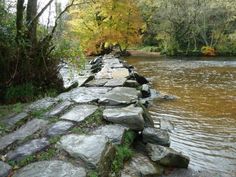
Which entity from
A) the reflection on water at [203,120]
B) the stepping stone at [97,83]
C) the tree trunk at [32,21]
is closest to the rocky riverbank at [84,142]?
the reflection on water at [203,120]

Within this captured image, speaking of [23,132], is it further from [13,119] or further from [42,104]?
[42,104]

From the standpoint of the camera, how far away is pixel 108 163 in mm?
3580

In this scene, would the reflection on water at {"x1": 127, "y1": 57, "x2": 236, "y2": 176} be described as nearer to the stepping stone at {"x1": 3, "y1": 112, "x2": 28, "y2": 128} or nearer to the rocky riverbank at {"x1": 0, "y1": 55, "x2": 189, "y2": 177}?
the rocky riverbank at {"x1": 0, "y1": 55, "x2": 189, "y2": 177}

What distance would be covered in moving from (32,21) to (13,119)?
256cm

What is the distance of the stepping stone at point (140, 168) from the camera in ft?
12.4

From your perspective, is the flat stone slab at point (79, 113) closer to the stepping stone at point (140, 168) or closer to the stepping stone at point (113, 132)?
the stepping stone at point (113, 132)

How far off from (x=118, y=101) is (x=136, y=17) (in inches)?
832

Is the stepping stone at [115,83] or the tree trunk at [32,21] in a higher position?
the tree trunk at [32,21]

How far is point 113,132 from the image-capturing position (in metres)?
4.30

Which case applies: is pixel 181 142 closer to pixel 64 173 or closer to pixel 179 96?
pixel 64 173

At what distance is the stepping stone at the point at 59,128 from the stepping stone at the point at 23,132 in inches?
7.5

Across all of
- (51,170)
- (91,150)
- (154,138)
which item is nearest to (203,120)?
(154,138)

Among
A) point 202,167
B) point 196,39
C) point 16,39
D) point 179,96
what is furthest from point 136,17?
A: point 202,167

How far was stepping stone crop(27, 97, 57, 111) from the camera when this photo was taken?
17.1 feet
